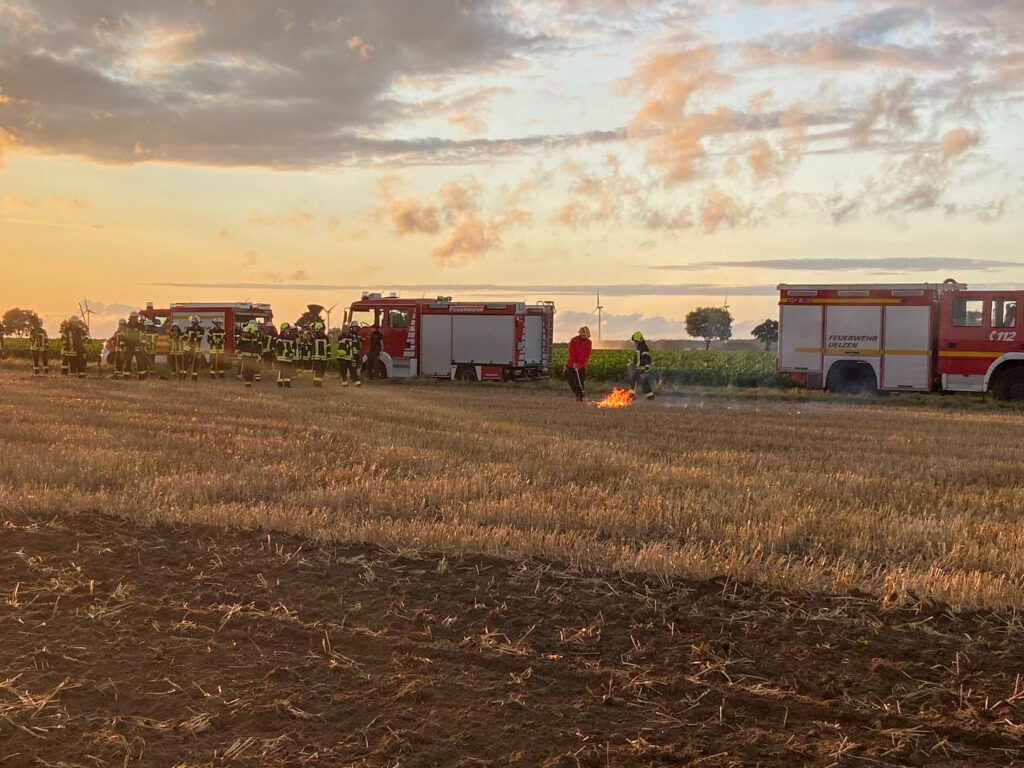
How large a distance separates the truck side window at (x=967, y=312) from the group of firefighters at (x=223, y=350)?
14.8 m

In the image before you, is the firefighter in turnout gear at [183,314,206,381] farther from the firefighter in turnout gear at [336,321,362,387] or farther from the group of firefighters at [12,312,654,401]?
the firefighter in turnout gear at [336,321,362,387]

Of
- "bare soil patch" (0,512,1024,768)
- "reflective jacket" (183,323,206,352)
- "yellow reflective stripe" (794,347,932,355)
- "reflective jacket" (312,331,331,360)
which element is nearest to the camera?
"bare soil patch" (0,512,1024,768)

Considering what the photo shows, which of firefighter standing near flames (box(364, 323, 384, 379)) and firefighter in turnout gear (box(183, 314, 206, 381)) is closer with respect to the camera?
firefighter in turnout gear (box(183, 314, 206, 381))

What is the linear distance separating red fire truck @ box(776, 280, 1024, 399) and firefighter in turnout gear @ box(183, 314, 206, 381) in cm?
1593

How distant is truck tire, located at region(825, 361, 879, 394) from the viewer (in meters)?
24.0

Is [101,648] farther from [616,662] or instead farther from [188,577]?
[616,662]

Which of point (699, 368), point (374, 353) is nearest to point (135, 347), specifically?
Result: point (374, 353)

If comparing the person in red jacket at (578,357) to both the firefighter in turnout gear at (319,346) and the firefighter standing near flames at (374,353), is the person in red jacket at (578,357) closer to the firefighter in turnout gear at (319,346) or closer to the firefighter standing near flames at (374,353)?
the firefighter in turnout gear at (319,346)

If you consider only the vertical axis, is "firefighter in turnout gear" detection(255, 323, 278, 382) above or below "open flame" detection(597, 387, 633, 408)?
above

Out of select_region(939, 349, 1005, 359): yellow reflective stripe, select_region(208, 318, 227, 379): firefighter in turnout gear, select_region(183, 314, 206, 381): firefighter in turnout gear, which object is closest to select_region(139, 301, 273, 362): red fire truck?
select_region(183, 314, 206, 381): firefighter in turnout gear

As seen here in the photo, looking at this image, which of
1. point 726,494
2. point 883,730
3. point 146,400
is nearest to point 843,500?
point 726,494

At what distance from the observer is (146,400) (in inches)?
758

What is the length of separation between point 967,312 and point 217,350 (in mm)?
19529

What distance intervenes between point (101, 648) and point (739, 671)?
295 centimetres
